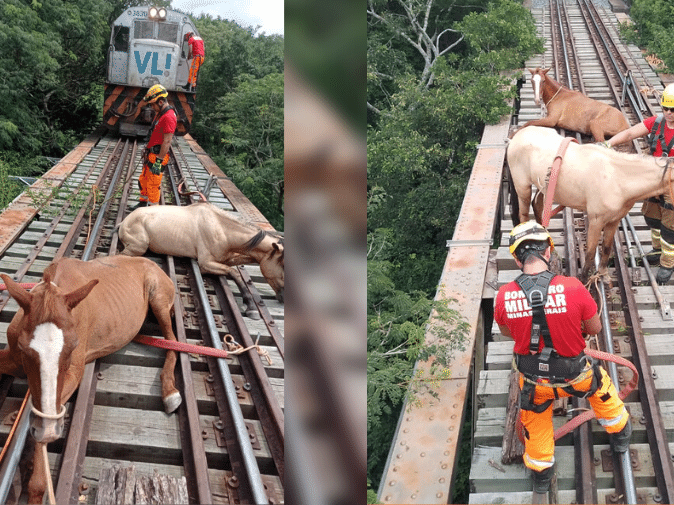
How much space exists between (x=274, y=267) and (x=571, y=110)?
4762 mm

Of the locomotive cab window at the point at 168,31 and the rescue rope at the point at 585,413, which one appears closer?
the rescue rope at the point at 585,413

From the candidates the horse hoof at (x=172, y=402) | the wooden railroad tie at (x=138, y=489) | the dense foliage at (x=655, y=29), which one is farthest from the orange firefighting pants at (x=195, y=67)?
the dense foliage at (x=655, y=29)

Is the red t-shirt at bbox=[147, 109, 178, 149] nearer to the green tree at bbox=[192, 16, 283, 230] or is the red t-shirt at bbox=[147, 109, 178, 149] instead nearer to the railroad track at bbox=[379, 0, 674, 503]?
the green tree at bbox=[192, 16, 283, 230]

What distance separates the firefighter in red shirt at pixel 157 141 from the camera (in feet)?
16.6

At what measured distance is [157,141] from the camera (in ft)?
17.0

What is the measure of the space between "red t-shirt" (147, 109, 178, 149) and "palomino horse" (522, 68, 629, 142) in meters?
4.60

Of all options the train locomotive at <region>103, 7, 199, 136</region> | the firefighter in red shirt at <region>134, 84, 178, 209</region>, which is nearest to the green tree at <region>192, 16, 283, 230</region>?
the train locomotive at <region>103, 7, 199, 136</region>

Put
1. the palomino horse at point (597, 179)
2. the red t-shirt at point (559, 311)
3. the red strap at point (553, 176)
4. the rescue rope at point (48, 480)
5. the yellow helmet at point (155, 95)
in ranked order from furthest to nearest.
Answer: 1. the yellow helmet at point (155, 95)
2. the red strap at point (553, 176)
3. the palomino horse at point (597, 179)
4. the red t-shirt at point (559, 311)
5. the rescue rope at point (48, 480)

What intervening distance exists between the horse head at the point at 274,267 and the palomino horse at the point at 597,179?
190 centimetres

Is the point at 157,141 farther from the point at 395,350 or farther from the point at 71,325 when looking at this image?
the point at 71,325

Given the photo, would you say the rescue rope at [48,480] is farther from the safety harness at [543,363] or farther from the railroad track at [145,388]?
the safety harness at [543,363]

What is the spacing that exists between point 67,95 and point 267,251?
6.69ft

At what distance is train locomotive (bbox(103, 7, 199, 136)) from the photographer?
3717 millimetres

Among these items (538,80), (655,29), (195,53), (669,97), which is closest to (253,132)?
(195,53)
